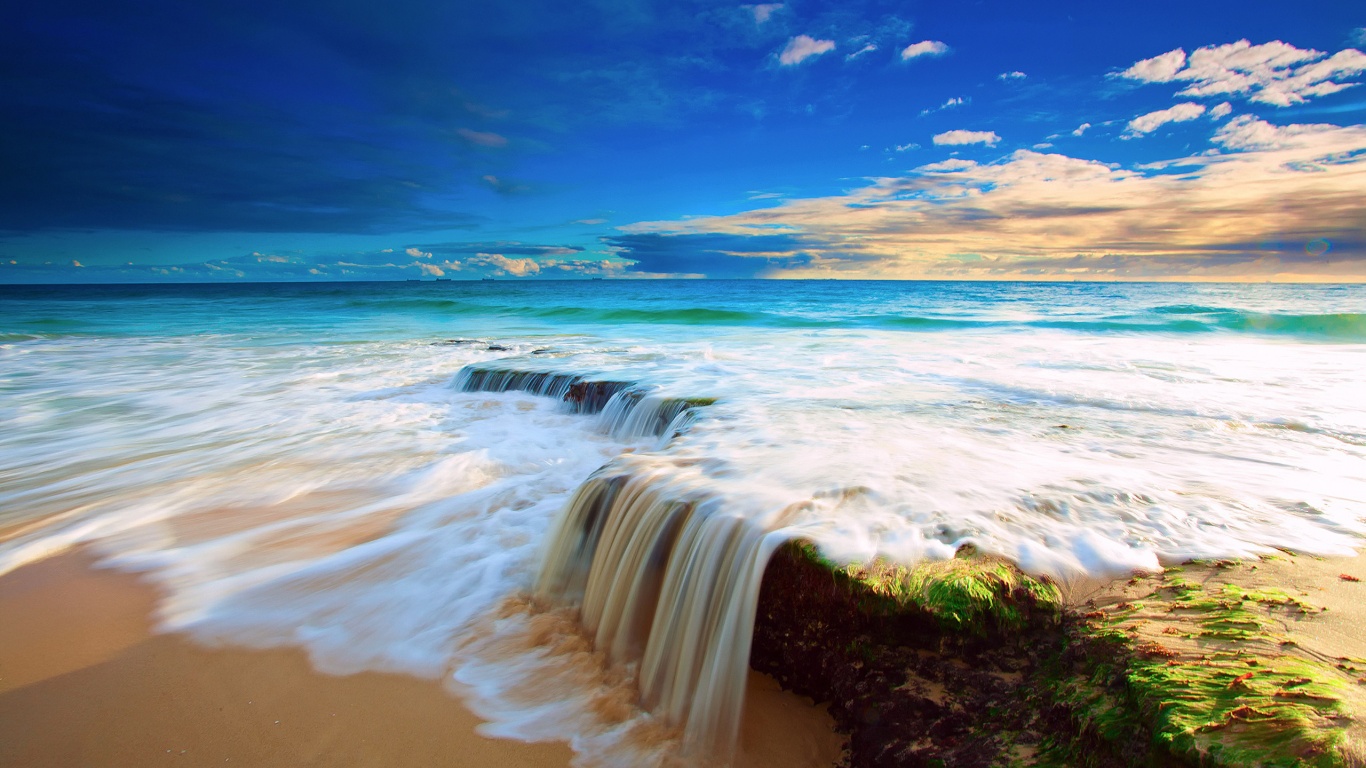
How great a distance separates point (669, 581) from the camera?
3.15m

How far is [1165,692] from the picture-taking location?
182cm

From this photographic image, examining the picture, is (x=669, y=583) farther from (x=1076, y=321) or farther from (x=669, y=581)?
(x=1076, y=321)

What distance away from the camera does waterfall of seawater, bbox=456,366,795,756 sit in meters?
2.74

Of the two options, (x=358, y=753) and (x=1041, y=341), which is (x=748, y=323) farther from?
(x=358, y=753)

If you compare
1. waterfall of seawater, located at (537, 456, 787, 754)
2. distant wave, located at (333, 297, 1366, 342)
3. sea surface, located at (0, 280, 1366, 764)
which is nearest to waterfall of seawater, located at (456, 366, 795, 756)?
waterfall of seawater, located at (537, 456, 787, 754)

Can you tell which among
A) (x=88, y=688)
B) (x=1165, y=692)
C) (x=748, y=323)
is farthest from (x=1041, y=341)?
(x=88, y=688)

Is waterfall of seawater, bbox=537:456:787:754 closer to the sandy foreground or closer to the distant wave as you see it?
the sandy foreground

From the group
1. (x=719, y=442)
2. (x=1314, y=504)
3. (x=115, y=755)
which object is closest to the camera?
(x=115, y=755)

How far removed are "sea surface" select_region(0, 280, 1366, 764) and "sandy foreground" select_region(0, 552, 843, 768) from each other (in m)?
0.15

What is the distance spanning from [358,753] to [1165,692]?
2.80m

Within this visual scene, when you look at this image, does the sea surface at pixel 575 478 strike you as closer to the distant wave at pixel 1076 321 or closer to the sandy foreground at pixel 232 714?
the sandy foreground at pixel 232 714

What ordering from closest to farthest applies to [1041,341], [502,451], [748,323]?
[502,451], [1041,341], [748,323]

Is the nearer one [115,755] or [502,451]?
[115,755]

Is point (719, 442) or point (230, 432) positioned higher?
point (719, 442)
